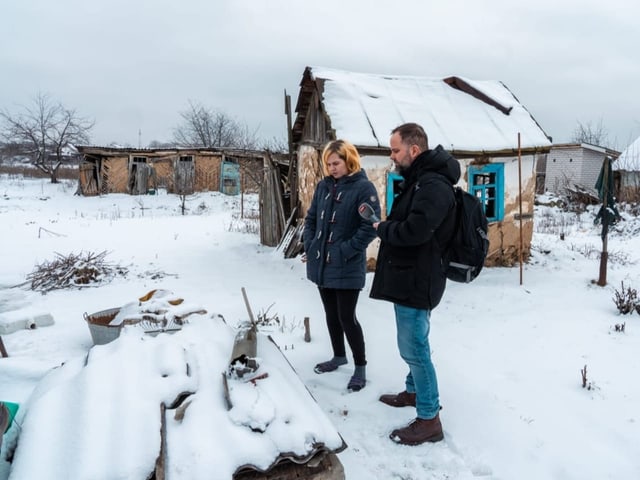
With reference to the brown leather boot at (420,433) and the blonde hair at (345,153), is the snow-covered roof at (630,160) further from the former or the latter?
the brown leather boot at (420,433)

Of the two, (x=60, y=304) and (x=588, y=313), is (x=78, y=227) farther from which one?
(x=588, y=313)

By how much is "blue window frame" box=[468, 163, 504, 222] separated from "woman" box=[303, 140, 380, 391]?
5.54 metres

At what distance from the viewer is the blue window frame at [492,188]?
322 inches

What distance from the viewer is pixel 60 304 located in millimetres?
5742

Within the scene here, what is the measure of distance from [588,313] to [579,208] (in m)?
15.7

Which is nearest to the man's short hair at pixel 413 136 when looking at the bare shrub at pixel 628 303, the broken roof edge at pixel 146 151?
the bare shrub at pixel 628 303

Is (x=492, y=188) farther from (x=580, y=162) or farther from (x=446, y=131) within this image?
(x=580, y=162)

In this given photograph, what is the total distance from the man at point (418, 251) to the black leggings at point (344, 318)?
50 centimetres

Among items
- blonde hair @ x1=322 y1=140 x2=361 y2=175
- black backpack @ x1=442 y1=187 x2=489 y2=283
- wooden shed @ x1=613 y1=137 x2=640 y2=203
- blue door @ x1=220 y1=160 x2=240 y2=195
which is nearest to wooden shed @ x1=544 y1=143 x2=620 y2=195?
wooden shed @ x1=613 y1=137 x2=640 y2=203

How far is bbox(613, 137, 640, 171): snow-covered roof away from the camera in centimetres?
2064

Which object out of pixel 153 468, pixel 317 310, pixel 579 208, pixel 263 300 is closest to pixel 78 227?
pixel 263 300

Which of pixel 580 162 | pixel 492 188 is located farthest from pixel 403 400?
pixel 580 162

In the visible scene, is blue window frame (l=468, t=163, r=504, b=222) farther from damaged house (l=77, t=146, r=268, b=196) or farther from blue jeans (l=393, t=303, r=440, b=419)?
damaged house (l=77, t=146, r=268, b=196)

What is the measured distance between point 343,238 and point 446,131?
5.61m
